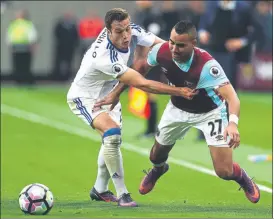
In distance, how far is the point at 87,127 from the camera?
65.8 ft

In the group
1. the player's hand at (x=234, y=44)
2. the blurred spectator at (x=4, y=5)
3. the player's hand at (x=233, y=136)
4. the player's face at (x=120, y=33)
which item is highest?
the player's face at (x=120, y=33)

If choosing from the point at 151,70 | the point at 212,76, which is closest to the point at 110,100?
the point at 212,76

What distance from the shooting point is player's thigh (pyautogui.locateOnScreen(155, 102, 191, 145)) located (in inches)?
424

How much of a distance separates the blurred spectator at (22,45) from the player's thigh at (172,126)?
20.1 metres

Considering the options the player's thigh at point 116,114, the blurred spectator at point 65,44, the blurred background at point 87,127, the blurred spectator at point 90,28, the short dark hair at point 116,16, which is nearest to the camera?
the short dark hair at point 116,16

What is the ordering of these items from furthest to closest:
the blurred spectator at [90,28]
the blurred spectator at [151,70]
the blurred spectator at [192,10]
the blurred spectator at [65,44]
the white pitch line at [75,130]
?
the blurred spectator at [65,44] < the blurred spectator at [90,28] < the blurred spectator at [192,10] < the blurred spectator at [151,70] < the white pitch line at [75,130]

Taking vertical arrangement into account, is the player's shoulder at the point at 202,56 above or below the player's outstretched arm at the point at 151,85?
above

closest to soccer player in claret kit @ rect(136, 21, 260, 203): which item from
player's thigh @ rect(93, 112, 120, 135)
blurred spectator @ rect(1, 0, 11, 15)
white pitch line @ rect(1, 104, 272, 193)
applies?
player's thigh @ rect(93, 112, 120, 135)

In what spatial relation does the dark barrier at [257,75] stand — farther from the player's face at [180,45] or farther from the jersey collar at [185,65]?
the player's face at [180,45]

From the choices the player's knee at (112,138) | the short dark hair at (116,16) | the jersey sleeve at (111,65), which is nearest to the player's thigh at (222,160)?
the player's knee at (112,138)

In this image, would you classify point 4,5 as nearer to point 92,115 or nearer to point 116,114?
point 116,114

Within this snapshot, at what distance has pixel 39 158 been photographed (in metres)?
15.7

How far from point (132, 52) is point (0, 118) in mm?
11009

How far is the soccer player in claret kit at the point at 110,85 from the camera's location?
10.3 metres
